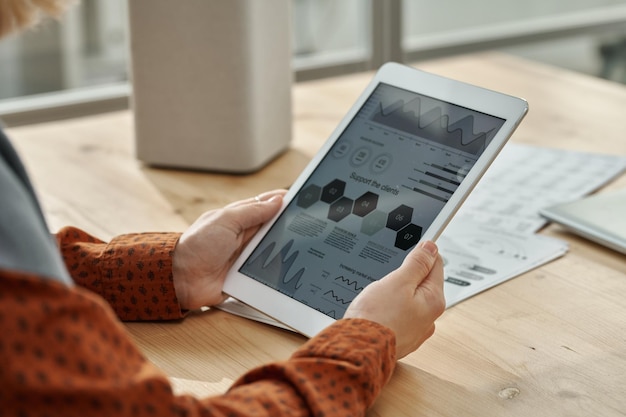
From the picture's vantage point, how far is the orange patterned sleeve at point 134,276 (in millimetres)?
762

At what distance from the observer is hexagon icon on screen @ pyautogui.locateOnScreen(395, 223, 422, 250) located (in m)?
0.73

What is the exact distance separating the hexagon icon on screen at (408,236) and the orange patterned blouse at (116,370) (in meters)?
0.11

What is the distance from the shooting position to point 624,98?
4.63ft

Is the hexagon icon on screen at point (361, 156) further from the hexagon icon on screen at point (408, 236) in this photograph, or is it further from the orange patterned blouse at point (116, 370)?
the orange patterned blouse at point (116, 370)

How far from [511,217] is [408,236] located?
284 mm

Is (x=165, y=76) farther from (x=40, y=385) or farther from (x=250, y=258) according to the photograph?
(x=40, y=385)

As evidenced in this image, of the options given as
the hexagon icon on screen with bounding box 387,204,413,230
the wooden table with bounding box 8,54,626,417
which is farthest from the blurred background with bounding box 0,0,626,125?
the hexagon icon on screen with bounding box 387,204,413,230

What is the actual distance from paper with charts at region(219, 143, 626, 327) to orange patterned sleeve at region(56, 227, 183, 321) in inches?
2.4

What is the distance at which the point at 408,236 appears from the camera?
0.73 m

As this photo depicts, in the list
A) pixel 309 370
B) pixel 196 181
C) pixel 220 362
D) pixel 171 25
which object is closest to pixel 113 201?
pixel 196 181

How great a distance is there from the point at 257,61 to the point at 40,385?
0.69 m

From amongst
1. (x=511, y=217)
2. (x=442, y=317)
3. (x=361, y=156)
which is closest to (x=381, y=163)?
(x=361, y=156)

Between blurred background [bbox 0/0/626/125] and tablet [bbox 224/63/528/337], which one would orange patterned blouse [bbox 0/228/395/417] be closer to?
tablet [bbox 224/63/528/337]

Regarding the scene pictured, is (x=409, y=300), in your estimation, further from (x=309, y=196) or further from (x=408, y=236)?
(x=309, y=196)
